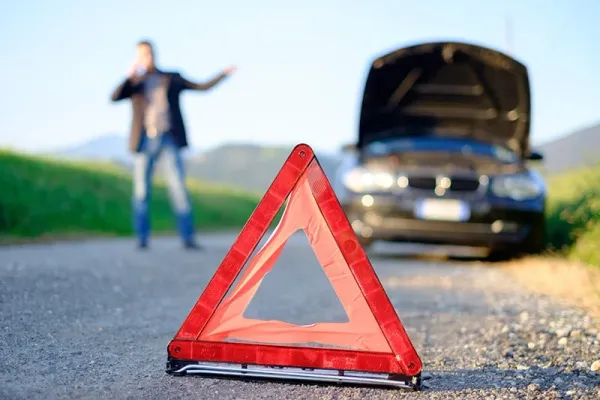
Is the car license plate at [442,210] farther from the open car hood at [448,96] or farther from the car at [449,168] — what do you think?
the open car hood at [448,96]

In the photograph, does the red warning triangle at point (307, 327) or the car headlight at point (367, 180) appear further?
the car headlight at point (367, 180)

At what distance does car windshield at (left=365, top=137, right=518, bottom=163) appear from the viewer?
8375mm

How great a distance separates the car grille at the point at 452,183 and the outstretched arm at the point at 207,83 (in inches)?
89.8

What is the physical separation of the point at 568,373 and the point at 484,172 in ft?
16.5

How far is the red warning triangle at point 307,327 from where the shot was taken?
114 inches

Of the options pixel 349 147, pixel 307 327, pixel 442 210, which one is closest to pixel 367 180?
pixel 349 147

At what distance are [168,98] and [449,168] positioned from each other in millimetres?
3185

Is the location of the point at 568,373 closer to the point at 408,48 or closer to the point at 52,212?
the point at 408,48

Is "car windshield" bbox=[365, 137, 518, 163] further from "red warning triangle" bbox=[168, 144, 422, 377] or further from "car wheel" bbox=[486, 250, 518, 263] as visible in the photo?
"red warning triangle" bbox=[168, 144, 422, 377]

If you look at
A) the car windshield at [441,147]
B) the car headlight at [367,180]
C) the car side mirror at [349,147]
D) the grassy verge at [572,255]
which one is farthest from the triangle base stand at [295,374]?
the car side mirror at [349,147]

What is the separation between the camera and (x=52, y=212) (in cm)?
1138

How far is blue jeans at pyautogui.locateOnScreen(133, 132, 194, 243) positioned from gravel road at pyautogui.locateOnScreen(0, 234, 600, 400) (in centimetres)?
119

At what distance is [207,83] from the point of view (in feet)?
27.7

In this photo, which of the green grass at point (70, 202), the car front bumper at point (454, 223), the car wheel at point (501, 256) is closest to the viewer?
the car front bumper at point (454, 223)
